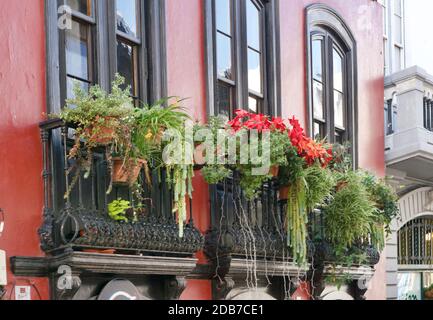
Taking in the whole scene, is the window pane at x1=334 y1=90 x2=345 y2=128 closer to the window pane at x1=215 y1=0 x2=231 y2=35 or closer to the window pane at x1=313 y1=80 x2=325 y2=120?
the window pane at x1=313 y1=80 x2=325 y2=120

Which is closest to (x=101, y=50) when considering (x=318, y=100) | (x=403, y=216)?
(x=318, y=100)

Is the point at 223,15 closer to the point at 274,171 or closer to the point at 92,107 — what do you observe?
the point at 274,171

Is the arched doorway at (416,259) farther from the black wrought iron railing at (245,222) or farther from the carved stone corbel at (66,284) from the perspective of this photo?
the carved stone corbel at (66,284)

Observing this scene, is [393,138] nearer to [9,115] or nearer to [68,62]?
[68,62]

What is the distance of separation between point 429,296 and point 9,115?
1154 centimetres

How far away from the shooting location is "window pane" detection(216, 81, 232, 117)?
10.0 meters

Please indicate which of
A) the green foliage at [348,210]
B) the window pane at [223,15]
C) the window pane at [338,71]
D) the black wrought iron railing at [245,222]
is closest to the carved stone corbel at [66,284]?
the black wrought iron railing at [245,222]

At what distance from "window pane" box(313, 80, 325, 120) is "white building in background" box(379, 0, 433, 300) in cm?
169

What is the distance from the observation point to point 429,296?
53.6 ft

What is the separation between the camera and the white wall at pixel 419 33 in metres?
17.9

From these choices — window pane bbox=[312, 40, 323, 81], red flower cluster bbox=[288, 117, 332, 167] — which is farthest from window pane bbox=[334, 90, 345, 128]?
red flower cluster bbox=[288, 117, 332, 167]
